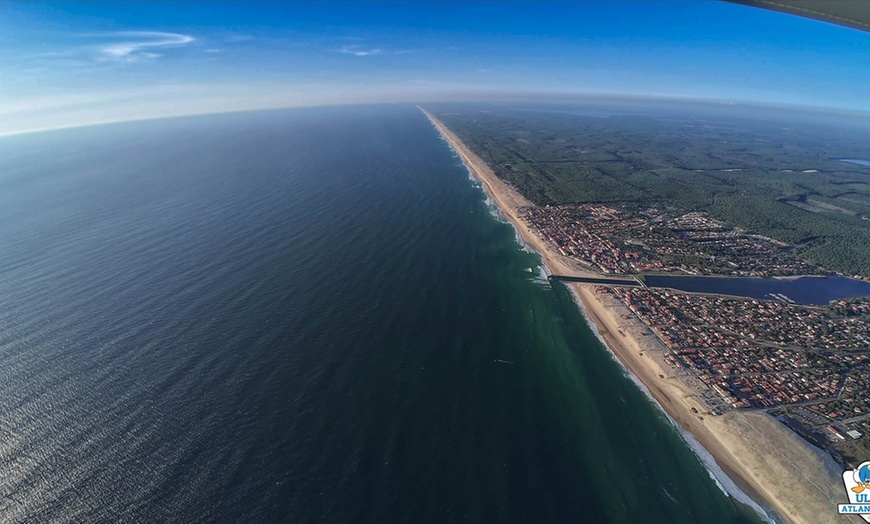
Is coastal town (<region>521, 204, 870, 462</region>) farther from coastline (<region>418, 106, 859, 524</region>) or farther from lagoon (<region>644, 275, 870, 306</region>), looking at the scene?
lagoon (<region>644, 275, 870, 306</region>)

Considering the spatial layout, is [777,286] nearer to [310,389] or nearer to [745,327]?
[745,327]

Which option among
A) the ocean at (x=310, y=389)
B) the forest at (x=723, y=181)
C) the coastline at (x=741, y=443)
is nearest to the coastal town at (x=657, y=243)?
the forest at (x=723, y=181)

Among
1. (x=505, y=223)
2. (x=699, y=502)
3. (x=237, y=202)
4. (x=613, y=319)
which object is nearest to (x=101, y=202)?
(x=237, y=202)

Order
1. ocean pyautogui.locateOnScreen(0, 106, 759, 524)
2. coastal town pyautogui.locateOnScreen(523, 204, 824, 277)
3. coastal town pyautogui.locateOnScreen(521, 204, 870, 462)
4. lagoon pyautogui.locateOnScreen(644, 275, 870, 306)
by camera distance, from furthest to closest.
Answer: coastal town pyautogui.locateOnScreen(523, 204, 824, 277)
lagoon pyautogui.locateOnScreen(644, 275, 870, 306)
coastal town pyautogui.locateOnScreen(521, 204, 870, 462)
ocean pyautogui.locateOnScreen(0, 106, 759, 524)

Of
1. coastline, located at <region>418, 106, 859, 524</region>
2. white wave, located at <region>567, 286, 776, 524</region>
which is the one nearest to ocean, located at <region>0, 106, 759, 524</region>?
white wave, located at <region>567, 286, 776, 524</region>

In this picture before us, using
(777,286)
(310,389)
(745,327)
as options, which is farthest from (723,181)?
(310,389)

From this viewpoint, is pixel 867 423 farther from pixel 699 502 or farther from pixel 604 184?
pixel 604 184
